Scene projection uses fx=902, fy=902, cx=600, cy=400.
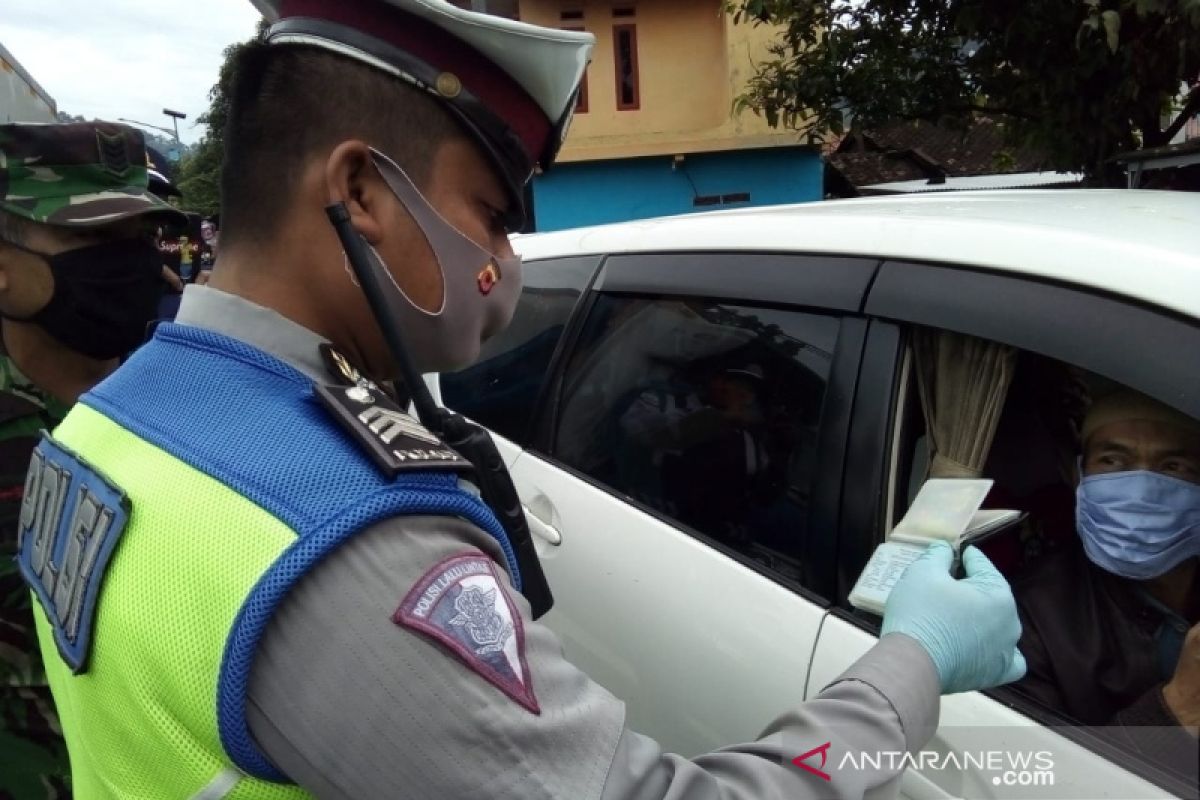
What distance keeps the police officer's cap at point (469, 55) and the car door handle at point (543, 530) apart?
101 cm

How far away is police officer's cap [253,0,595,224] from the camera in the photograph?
3.27ft

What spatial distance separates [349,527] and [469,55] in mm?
585

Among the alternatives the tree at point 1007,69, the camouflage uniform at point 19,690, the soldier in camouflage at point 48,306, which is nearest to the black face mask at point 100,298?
the soldier in camouflage at point 48,306

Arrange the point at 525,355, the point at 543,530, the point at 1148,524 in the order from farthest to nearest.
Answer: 1. the point at 525,355
2. the point at 543,530
3. the point at 1148,524

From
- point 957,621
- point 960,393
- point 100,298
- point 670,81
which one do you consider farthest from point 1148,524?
point 670,81

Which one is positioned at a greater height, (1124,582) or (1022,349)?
(1022,349)

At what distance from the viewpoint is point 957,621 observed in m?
1.03

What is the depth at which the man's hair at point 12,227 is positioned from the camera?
1.86 m

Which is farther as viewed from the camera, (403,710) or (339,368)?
(339,368)

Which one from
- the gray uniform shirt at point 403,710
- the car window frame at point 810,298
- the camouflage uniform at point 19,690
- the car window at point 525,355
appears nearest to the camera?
the gray uniform shirt at point 403,710

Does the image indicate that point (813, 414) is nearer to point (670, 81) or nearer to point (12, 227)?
point (12, 227)

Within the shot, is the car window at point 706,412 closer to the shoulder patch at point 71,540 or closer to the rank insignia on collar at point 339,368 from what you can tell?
the rank insignia on collar at point 339,368

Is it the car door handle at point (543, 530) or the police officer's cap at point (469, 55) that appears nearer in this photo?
the police officer's cap at point (469, 55)

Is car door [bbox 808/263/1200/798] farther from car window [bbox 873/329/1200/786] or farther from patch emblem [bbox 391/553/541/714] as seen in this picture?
patch emblem [bbox 391/553/541/714]
